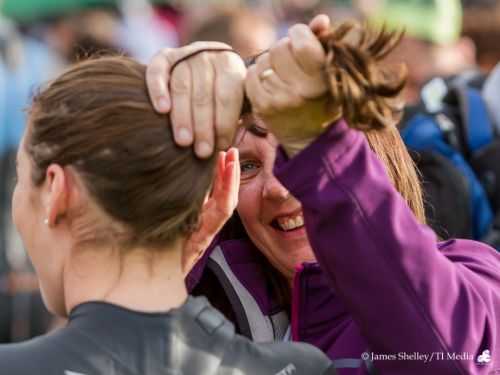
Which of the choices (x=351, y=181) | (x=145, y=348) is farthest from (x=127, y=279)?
(x=351, y=181)

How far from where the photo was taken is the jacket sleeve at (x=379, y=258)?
2.37m

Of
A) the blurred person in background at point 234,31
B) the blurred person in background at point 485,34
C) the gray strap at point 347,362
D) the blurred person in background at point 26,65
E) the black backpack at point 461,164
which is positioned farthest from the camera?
the blurred person in background at point 26,65

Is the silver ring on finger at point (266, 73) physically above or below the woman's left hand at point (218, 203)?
above

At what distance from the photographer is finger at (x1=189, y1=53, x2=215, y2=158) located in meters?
2.41

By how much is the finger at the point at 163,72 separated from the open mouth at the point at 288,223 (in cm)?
72

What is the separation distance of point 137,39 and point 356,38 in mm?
7563

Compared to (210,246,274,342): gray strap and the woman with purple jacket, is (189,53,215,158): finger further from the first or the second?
(210,246,274,342): gray strap

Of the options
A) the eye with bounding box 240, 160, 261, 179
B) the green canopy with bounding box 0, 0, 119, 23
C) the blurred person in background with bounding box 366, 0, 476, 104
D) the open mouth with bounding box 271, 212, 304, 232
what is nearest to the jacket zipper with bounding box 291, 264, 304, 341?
the open mouth with bounding box 271, 212, 304, 232

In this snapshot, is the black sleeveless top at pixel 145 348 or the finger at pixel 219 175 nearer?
the black sleeveless top at pixel 145 348

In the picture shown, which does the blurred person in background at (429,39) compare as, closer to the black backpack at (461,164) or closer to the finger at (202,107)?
the black backpack at (461,164)

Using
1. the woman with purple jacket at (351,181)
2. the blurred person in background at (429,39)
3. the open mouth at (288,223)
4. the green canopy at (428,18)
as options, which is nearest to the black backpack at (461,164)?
the open mouth at (288,223)

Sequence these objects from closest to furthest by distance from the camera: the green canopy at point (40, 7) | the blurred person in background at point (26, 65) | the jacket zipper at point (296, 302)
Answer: the jacket zipper at point (296, 302) → the blurred person in background at point (26, 65) → the green canopy at point (40, 7)

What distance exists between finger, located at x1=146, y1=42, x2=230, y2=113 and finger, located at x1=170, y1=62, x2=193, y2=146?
0.01 m

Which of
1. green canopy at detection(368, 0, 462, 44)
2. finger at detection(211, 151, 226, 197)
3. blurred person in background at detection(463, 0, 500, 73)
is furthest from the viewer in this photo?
green canopy at detection(368, 0, 462, 44)
